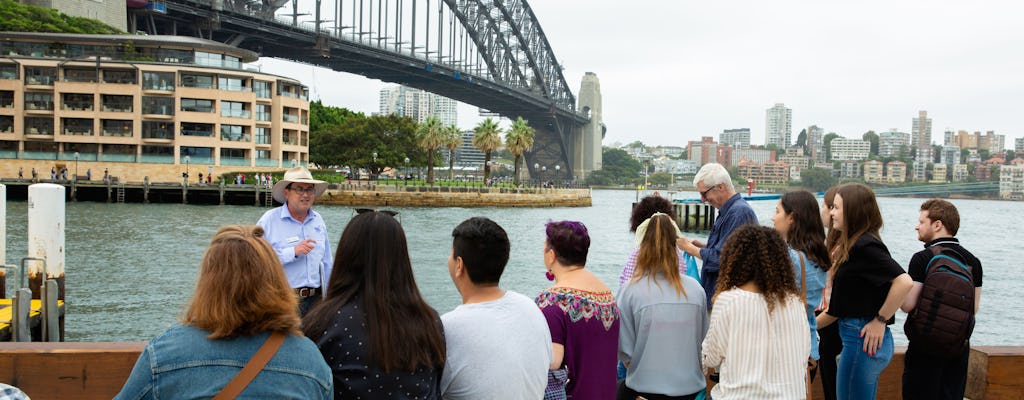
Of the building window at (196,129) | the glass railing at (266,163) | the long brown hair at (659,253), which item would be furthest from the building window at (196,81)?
the long brown hair at (659,253)

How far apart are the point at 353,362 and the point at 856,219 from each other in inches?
92.1

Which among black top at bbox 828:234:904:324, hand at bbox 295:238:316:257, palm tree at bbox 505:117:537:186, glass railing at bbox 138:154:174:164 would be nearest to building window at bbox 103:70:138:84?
glass railing at bbox 138:154:174:164

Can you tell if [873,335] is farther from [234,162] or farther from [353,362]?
[234,162]

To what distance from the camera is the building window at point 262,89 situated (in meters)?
54.5

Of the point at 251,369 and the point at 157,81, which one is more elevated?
the point at 157,81

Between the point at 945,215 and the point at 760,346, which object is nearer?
the point at 760,346

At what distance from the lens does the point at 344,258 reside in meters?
2.39

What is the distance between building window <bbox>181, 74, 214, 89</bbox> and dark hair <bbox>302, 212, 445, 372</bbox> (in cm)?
5463

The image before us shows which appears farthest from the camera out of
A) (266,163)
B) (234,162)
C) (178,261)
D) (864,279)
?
(266,163)

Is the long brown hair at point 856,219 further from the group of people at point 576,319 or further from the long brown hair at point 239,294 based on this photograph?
the long brown hair at point 239,294

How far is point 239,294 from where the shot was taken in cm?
200

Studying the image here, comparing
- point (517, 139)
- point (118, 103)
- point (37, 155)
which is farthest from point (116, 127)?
point (517, 139)

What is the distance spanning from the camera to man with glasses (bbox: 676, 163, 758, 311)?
4035 millimetres

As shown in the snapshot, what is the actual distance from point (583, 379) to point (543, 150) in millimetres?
102399
